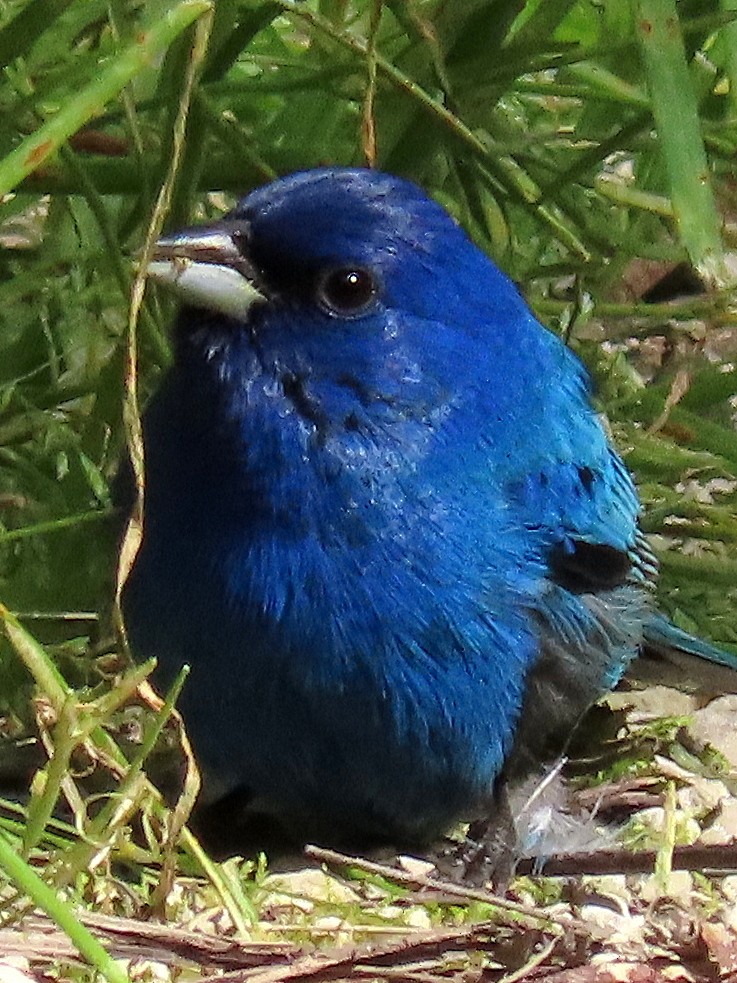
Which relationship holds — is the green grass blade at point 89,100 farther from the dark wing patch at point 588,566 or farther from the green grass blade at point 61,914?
the dark wing patch at point 588,566

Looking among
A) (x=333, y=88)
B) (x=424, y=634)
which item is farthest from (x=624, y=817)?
(x=333, y=88)

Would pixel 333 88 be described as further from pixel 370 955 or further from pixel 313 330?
pixel 370 955

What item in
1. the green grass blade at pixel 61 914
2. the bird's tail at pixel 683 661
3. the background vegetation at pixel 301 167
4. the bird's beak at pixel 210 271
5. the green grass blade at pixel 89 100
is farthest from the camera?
the bird's tail at pixel 683 661

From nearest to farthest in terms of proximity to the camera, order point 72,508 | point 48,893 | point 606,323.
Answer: point 48,893 < point 72,508 < point 606,323

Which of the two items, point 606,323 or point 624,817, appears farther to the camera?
point 606,323

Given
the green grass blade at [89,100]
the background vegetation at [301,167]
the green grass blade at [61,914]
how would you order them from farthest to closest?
1. the background vegetation at [301,167]
2. the green grass blade at [89,100]
3. the green grass blade at [61,914]

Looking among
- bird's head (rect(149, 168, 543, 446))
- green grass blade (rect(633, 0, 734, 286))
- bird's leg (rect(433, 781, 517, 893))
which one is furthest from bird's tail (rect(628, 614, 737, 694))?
green grass blade (rect(633, 0, 734, 286))

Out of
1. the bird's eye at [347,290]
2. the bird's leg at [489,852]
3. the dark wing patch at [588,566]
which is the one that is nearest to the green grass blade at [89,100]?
the bird's eye at [347,290]
